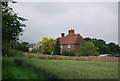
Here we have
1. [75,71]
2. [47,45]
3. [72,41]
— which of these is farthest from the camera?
[72,41]

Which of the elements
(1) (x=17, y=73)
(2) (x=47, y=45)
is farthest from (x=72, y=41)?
(1) (x=17, y=73)

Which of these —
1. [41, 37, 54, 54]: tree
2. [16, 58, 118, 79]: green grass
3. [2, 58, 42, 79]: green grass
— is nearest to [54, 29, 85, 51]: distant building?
[41, 37, 54, 54]: tree

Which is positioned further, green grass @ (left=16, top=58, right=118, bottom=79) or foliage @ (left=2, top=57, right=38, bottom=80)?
foliage @ (left=2, top=57, right=38, bottom=80)

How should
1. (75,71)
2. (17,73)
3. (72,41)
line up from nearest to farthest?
(75,71)
(17,73)
(72,41)

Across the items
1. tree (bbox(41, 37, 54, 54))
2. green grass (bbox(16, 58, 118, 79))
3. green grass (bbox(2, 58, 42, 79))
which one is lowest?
green grass (bbox(2, 58, 42, 79))

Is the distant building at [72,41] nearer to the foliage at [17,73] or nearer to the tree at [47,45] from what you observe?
the tree at [47,45]

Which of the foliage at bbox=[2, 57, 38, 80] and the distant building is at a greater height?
the distant building

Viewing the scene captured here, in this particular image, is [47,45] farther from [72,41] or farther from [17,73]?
[17,73]

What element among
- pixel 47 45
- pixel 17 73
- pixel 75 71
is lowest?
pixel 17 73

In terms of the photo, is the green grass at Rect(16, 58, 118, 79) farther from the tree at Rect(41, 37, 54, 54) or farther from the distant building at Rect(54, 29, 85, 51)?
the distant building at Rect(54, 29, 85, 51)

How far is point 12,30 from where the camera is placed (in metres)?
13.0

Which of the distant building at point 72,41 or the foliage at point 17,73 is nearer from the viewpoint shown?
the foliage at point 17,73

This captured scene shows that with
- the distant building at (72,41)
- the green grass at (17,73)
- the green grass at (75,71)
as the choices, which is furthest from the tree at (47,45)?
the green grass at (75,71)

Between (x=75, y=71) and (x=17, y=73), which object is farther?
(x=17, y=73)
